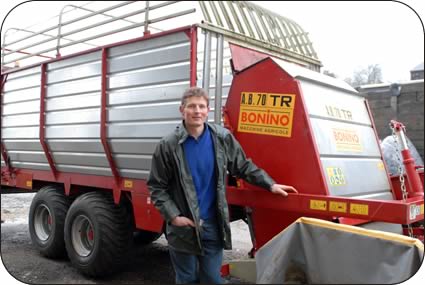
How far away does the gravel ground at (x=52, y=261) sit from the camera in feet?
14.0

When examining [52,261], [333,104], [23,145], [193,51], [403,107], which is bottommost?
[52,261]

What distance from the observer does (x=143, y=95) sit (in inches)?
153

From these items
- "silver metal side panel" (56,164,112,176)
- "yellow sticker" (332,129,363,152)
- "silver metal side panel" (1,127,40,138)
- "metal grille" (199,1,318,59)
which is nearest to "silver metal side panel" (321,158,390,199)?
"yellow sticker" (332,129,363,152)

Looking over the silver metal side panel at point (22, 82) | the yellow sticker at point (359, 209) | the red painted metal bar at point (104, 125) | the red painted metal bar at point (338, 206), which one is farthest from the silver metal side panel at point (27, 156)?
the yellow sticker at point (359, 209)

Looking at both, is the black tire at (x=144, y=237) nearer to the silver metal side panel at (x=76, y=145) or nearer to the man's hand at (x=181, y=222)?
the silver metal side panel at (x=76, y=145)

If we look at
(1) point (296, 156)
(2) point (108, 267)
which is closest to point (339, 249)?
(1) point (296, 156)

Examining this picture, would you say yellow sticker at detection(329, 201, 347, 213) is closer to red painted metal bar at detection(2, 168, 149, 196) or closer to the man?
the man

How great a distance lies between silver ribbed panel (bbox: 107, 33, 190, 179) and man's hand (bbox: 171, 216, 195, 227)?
4.03 ft

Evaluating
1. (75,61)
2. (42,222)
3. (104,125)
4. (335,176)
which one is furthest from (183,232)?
(42,222)

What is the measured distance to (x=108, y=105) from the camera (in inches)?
167

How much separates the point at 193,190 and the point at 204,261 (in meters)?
0.50

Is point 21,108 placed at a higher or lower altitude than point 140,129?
higher

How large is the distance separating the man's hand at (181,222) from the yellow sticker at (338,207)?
991 millimetres

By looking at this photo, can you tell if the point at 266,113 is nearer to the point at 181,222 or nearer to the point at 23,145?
the point at 181,222
